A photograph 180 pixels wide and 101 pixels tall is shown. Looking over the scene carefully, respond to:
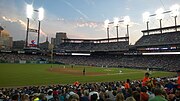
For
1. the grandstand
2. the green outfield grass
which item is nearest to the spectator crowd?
the green outfield grass

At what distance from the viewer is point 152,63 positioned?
2347 inches

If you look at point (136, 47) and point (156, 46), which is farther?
point (136, 47)

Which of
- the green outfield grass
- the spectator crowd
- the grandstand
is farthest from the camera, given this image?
the grandstand

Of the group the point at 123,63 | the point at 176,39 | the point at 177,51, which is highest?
the point at 176,39

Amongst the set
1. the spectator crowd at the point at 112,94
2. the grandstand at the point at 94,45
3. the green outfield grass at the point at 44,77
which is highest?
the grandstand at the point at 94,45

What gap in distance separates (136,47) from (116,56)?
11.4 m

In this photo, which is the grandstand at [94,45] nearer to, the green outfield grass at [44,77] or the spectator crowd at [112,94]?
the green outfield grass at [44,77]

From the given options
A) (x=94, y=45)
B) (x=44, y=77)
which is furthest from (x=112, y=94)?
(x=94, y=45)

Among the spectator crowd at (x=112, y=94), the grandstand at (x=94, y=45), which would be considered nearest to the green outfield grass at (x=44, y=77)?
the spectator crowd at (x=112, y=94)

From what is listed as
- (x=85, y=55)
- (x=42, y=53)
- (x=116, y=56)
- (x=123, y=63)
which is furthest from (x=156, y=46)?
(x=42, y=53)

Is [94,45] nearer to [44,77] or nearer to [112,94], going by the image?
[44,77]

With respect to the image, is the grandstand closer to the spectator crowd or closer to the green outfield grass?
the green outfield grass

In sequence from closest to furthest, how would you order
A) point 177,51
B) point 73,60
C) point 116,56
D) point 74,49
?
1. point 177,51
2. point 116,56
3. point 73,60
4. point 74,49

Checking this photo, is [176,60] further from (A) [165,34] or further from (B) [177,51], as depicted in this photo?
(A) [165,34]
